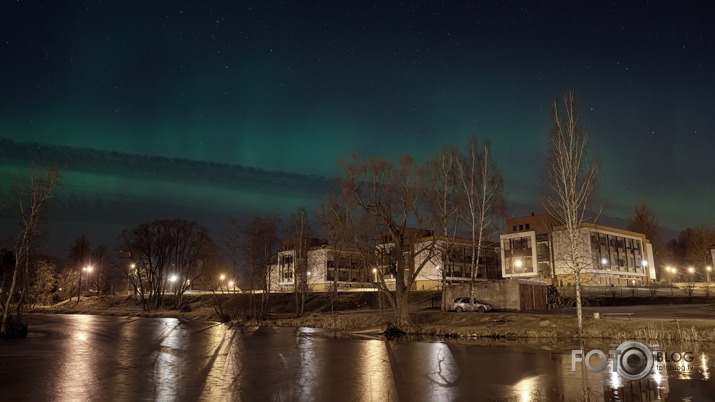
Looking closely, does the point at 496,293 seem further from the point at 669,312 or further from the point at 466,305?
the point at 669,312

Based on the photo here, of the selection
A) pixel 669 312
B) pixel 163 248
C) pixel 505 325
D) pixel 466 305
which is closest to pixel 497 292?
pixel 466 305

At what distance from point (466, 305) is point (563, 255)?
189 feet

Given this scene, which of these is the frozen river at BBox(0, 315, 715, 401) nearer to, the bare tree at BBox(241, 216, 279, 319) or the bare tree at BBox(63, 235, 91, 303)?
the bare tree at BBox(241, 216, 279, 319)

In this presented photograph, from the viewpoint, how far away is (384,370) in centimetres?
1805

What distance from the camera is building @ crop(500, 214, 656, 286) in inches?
3794

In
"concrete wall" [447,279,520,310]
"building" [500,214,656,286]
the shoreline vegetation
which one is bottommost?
the shoreline vegetation

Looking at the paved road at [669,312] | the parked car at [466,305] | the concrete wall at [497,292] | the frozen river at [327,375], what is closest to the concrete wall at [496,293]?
the concrete wall at [497,292]

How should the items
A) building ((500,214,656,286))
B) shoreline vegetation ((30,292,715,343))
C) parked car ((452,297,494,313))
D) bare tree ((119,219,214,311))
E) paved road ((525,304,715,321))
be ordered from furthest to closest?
building ((500,214,656,286)), bare tree ((119,219,214,311)), parked car ((452,297,494,313)), paved road ((525,304,715,321)), shoreline vegetation ((30,292,715,343))

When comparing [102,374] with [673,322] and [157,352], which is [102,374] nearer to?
[157,352]

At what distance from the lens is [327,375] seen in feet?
56.3

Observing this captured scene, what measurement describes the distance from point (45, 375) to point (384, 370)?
12.5 meters

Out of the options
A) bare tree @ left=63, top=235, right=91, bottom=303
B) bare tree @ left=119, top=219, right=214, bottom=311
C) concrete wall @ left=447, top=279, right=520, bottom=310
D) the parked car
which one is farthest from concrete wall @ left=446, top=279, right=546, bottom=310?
bare tree @ left=63, top=235, right=91, bottom=303

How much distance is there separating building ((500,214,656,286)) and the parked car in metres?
52.8

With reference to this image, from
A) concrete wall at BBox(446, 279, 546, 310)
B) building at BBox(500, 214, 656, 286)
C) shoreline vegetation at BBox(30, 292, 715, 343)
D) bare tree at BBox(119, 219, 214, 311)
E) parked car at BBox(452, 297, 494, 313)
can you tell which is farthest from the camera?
building at BBox(500, 214, 656, 286)
